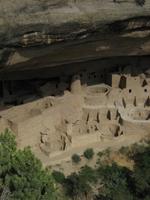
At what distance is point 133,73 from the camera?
55.0ft

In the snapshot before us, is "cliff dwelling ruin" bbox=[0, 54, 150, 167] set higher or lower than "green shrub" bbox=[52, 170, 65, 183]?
higher

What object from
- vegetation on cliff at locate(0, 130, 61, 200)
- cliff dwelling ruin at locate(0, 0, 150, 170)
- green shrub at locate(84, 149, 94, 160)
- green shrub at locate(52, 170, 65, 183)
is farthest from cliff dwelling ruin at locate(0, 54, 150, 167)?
vegetation on cliff at locate(0, 130, 61, 200)

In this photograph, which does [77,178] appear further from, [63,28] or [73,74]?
[63,28]

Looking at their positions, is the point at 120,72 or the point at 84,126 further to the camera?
the point at 120,72

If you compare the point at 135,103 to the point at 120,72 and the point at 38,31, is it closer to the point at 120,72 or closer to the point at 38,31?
the point at 120,72

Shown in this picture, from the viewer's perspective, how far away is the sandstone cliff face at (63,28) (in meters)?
11.2

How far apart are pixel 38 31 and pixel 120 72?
5.50 meters

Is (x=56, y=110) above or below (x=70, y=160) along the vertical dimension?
above

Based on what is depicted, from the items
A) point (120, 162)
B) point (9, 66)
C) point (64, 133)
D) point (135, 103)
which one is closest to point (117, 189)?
point (120, 162)

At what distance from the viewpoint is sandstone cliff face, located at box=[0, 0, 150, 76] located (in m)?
11.2

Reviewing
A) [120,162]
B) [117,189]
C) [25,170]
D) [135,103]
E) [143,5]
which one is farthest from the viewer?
[135,103]

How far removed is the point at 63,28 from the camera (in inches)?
467

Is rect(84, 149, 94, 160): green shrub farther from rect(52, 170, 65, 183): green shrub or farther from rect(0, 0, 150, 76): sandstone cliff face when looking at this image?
rect(0, 0, 150, 76): sandstone cliff face

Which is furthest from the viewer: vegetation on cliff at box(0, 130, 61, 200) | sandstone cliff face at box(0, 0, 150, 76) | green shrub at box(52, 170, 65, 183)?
green shrub at box(52, 170, 65, 183)
